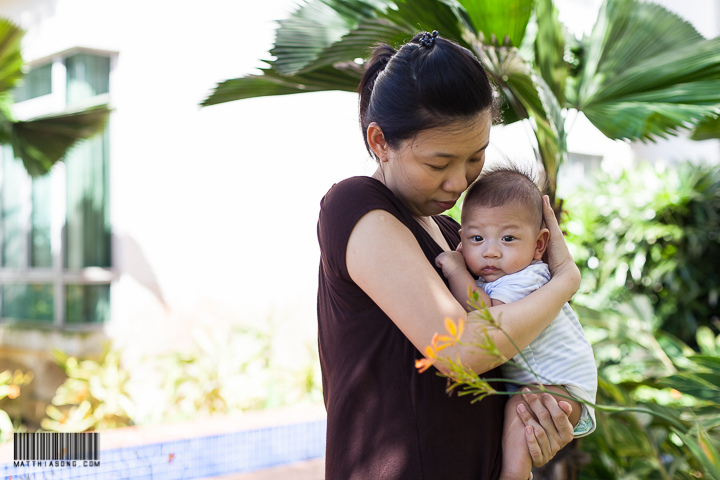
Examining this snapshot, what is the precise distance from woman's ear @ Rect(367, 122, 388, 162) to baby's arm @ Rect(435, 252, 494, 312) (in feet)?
0.86

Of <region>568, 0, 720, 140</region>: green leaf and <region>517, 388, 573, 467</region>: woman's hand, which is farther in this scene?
<region>568, 0, 720, 140</region>: green leaf

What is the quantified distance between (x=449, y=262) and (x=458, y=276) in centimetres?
5

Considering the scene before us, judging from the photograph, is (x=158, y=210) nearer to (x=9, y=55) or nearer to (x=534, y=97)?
(x=9, y=55)

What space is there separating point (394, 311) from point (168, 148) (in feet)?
17.7

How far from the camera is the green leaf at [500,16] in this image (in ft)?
7.32

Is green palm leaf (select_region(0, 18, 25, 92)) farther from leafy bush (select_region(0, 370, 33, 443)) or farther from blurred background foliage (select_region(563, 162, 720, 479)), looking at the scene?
blurred background foliage (select_region(563, 162, 720, 479))

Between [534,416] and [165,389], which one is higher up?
[534,416]

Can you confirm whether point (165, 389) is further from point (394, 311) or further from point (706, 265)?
point (706, 265)

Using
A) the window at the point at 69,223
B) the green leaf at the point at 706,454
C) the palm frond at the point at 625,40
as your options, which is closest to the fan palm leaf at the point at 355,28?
the palm frond at the point at 625,40

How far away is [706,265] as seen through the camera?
237 inches

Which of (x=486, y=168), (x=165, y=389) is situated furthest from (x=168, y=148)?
(x=486, y=168)

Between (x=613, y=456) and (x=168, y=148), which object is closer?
(x=613, y=456)

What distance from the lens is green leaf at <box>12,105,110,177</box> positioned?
490 cm

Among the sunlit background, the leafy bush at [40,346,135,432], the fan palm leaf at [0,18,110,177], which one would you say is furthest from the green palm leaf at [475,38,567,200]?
the leafy bush at [40,346,135,432]
